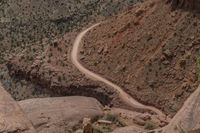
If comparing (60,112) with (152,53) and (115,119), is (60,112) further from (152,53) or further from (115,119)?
(152,53)

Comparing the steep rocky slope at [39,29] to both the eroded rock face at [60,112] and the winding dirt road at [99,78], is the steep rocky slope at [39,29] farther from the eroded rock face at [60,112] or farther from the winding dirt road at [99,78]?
the eroded rock face at [60,112]

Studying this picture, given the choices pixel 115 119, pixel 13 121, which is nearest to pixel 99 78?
pixel 115 119

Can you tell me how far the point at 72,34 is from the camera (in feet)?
230

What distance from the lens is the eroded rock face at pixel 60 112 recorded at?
4522 centimetres

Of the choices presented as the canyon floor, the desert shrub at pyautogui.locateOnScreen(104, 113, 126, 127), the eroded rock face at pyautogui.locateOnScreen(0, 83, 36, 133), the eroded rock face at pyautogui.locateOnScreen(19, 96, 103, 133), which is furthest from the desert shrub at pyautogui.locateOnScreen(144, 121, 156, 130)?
the eroded rock face at pyautogui.locateOnScreen(0, 83, 36, 133)

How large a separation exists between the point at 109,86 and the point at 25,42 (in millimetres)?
20634

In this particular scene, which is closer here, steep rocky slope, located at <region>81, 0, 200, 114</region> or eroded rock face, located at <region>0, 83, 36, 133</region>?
eroded rock face, located at <region>0, 83, 36, 133</region>

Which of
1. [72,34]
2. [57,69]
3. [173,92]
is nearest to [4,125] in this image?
[173,92]

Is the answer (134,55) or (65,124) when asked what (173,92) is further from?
(65,124)

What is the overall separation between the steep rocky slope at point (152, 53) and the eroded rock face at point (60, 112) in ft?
18.3

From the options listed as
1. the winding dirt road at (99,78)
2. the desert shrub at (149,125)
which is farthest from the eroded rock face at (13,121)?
the winding dirt road at (99,78)

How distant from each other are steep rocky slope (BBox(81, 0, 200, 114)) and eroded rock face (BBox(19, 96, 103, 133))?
557 cm

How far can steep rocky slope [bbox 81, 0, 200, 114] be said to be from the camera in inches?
2061

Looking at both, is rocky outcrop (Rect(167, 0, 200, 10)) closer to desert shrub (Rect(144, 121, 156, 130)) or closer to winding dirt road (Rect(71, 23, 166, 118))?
winding dirt road (Rect(71, 23, 166, 118))
